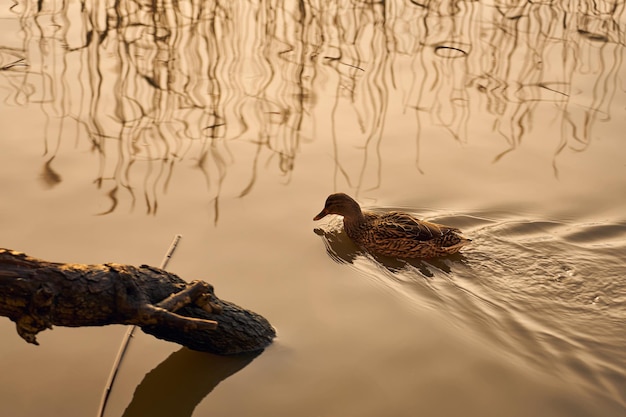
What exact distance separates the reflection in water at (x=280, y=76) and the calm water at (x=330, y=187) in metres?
0.03

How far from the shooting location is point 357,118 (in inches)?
333

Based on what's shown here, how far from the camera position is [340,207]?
692 centimetres

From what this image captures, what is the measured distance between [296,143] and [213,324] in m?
3.88

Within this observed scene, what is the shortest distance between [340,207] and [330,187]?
1.58ft

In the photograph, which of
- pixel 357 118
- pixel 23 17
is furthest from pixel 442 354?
pixel 23 17

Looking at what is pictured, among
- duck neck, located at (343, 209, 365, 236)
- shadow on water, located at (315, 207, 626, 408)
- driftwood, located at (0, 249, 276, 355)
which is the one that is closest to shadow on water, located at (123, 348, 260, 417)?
driftwood, located at (0, 249, 276, 355)

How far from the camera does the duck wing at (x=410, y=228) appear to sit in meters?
6.64

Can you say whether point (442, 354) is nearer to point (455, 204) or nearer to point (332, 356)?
point (332, 356)

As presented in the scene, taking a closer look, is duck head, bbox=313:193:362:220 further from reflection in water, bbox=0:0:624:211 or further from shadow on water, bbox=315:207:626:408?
reflection in water, bbox=0:0:624:211

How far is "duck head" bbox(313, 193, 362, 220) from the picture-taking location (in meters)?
6.92

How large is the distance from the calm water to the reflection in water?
34 mm

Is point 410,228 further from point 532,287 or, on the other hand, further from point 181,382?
point 181,382

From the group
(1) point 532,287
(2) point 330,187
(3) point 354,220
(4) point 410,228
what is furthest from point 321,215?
(1) point 532,287

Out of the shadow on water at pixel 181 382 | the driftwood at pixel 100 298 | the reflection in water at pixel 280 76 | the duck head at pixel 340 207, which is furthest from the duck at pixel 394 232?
the driftwood at pixel 100 298
